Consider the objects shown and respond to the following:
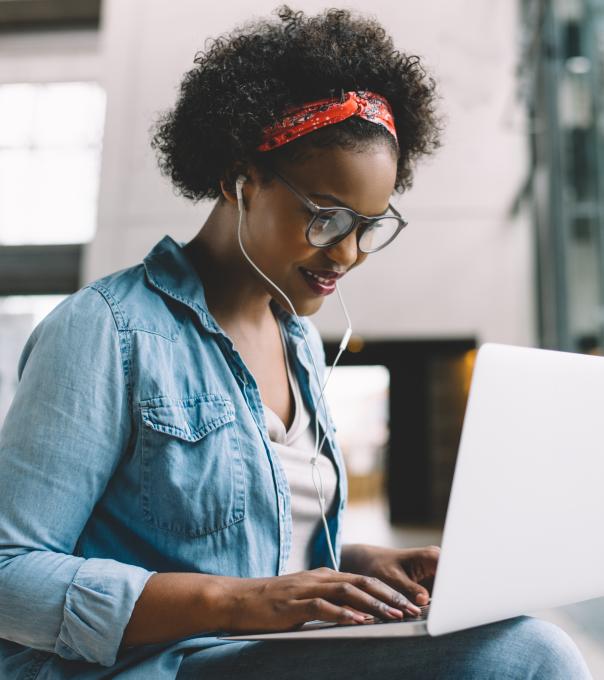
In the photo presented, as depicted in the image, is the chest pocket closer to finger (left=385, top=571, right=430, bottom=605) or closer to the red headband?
finger (left=385, top=571, right=430, bottom=605)

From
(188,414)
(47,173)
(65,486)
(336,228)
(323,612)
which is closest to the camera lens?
(323,612)

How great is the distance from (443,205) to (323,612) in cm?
508

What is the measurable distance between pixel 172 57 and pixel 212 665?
14.4 ft

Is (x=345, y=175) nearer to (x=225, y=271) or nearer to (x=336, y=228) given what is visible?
(x=336, y=228)

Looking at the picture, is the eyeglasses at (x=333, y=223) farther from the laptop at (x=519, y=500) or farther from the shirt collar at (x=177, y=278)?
the laptop at (x=519, y=500)

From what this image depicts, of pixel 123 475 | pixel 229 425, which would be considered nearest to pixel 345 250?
pixel 229 425

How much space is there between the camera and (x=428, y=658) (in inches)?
27.9

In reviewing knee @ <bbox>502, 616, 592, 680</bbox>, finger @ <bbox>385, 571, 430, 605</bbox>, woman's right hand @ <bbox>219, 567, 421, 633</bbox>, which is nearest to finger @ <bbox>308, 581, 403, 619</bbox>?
woman's right hand @ <bbox>219, 567, 421, 633</bbox>

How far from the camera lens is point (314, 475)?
1.02 metres

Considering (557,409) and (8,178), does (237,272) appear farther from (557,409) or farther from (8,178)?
(8,178)

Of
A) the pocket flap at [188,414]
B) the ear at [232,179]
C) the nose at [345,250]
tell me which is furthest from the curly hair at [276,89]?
the pocket flap at [188,414]

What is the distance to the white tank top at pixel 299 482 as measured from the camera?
3.24 ft

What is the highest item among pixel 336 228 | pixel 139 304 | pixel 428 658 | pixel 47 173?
pixel 47 173

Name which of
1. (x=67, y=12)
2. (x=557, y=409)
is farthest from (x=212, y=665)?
(x=67, y=12)
